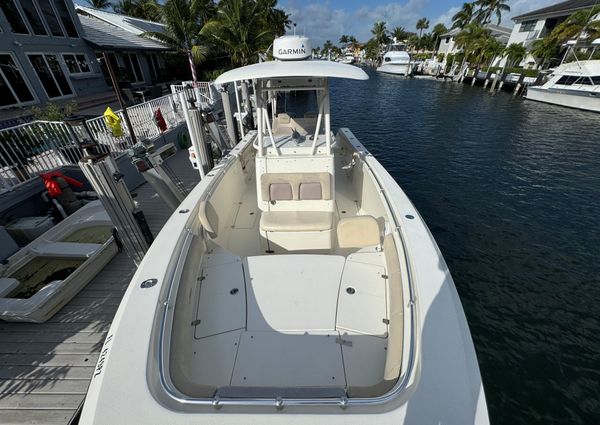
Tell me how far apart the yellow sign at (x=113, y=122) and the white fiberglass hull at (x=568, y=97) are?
26.6 metres

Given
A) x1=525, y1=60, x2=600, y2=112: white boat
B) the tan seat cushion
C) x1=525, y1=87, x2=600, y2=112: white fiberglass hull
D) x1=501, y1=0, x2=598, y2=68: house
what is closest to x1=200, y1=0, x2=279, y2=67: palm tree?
the tan seat cushion

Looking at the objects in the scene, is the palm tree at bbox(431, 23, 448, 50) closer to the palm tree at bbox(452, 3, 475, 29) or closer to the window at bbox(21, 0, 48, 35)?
the palm tree at bbox(452, 3, 475, 29)

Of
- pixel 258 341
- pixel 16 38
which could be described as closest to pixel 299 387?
pixel 258 341

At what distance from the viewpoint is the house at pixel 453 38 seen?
37.9 m

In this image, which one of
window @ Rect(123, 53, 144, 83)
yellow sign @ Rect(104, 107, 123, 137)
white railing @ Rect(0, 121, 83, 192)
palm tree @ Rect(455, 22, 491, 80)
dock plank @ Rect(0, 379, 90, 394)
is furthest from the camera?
palm tree @ Rect(455, 22, 491, 80)

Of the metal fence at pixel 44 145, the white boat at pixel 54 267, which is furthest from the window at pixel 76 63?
the white boat at pixel 54 267

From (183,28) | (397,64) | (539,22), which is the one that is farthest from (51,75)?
(397,64)

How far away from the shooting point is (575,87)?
1808 cm

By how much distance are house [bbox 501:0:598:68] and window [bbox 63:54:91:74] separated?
1452 inches

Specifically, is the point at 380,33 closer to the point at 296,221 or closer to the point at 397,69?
the point at 397,69

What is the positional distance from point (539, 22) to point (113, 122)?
39.5 metres

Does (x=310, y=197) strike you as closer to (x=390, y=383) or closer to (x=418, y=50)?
(x=390, y=383)

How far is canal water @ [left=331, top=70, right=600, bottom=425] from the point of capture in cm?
358

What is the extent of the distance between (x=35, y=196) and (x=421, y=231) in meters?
7.11
